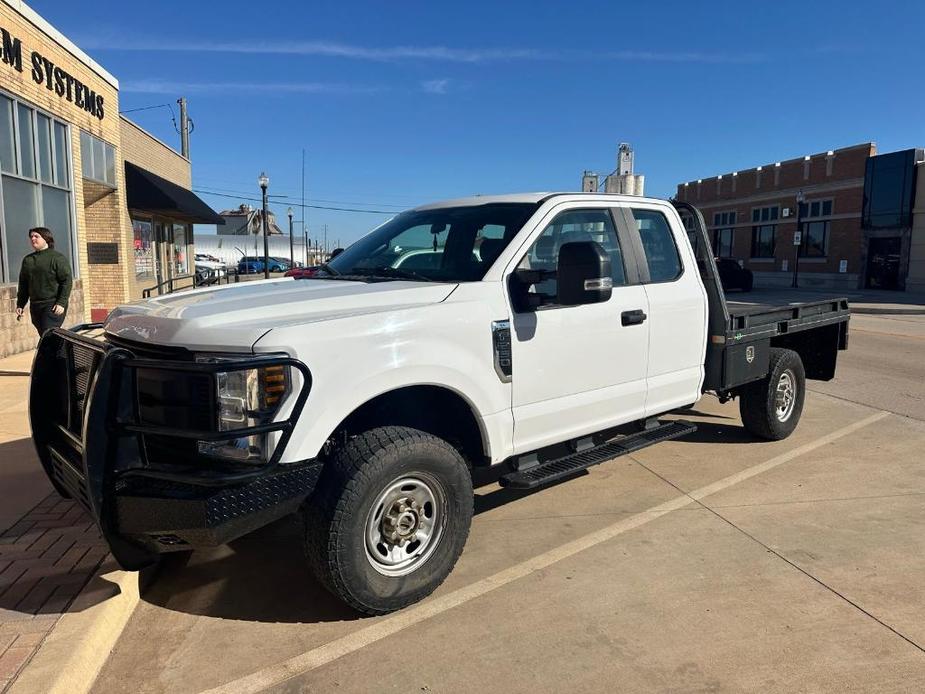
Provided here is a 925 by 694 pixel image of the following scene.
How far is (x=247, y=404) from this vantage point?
282 cm

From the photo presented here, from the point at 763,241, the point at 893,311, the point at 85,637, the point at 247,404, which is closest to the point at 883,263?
the point at 763,241

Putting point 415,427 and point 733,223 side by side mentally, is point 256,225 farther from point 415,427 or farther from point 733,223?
point 415,427

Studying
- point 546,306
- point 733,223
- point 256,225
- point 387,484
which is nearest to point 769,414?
point 546,306

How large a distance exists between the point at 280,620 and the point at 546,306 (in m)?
2.13

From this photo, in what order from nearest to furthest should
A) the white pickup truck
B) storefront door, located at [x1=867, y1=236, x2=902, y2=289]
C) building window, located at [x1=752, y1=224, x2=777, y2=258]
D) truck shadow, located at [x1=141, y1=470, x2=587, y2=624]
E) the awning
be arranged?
the white pickup truck < truck shadow, located at [x1=141, y1=470, x2=587, y2=624] < the awning < storefront door, located at [x1=867, y1=236, x2=902, y2=289] < building window, located at [x1=752, y1=224, x2=777, y2=258]

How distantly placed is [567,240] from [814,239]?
1567 inches

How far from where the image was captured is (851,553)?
13.4ft

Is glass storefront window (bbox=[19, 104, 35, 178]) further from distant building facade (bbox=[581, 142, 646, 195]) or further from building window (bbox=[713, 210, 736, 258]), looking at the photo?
building window (bbox=[713, 210, 736, 258])

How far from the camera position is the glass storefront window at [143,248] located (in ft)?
61.7

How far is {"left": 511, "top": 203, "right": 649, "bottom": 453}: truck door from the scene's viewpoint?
3867mm

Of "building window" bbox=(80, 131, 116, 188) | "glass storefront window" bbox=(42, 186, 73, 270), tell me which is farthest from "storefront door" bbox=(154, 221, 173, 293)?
"glass storefront window" bbox=(42, 186, 73, 270)

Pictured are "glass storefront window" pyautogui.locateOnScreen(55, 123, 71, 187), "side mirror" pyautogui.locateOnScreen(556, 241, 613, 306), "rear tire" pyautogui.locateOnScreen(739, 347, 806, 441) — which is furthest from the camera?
"glass storefront window" pyautogui.locateOnScreen(55, 123, 71, 187)

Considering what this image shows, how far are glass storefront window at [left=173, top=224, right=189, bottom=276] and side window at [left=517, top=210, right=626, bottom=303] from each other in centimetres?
2277

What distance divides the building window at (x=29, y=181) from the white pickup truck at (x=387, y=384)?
848cm
